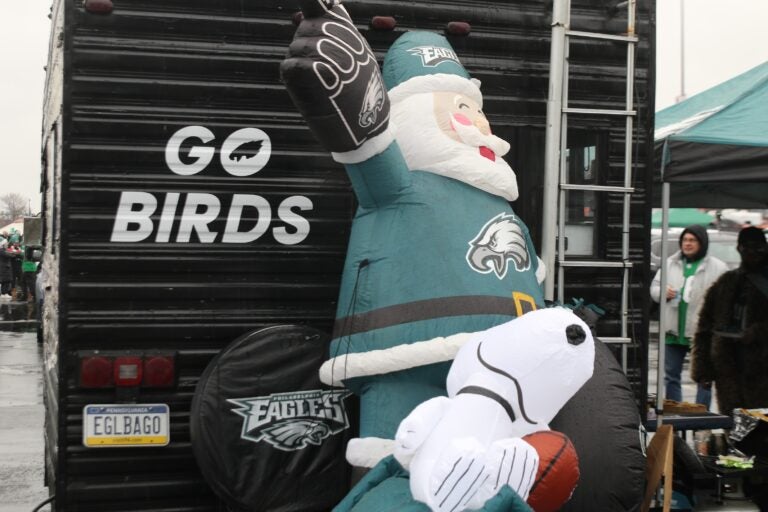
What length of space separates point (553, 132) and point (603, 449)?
1.42 m

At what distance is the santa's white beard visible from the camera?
13.3ft

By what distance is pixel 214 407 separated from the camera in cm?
399

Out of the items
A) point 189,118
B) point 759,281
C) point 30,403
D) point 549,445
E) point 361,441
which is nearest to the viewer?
point 549,445

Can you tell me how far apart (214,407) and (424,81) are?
1.53m

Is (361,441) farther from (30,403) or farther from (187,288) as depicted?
(30,403)

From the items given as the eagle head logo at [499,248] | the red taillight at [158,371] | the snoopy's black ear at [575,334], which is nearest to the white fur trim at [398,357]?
the eagle head logo at [499,248]

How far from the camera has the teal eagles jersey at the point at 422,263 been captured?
3842mm

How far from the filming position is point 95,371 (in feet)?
13.1

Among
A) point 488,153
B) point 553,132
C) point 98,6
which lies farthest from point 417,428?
point 98,6

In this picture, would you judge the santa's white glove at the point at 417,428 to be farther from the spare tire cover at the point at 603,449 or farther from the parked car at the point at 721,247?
the parked car at the point at 721,247

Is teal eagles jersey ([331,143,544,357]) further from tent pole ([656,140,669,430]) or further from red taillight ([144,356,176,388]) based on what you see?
tent pole ([656,140,669,430])

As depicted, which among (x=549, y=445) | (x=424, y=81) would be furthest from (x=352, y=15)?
(x=549, y=445)

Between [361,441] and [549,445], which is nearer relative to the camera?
[549,445]

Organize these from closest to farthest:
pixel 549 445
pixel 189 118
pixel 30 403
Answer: pixel 549 445 → pixel 189 118 → pixel 30 403
